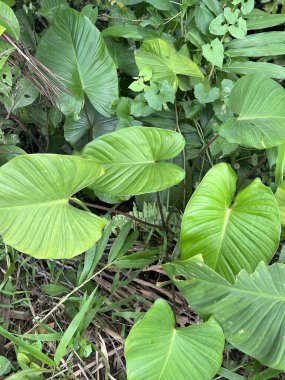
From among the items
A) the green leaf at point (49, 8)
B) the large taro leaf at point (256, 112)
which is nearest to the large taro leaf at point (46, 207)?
the large taro leaf at point (256, 112)

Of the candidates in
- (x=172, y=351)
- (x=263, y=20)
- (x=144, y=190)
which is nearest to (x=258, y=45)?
(x=263, y=20)

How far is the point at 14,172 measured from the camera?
826mm

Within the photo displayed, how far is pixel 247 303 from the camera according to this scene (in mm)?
894

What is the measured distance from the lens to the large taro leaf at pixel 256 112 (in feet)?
3.21

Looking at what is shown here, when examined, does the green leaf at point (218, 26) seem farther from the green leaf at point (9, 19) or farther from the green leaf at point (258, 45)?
the green leaf at point (9, 19)

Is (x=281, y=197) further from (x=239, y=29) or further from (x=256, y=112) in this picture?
(x=239, y=29)

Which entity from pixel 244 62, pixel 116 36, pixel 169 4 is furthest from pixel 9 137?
pixel 244 62

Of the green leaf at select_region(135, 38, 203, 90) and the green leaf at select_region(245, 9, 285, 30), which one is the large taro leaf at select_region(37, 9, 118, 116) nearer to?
the green leaf at select_region(135, 38, 203, 90)

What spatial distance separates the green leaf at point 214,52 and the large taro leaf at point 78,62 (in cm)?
23

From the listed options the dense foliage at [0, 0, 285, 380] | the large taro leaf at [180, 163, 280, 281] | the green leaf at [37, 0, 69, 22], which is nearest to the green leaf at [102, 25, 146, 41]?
the dense foliage at [0, 0, 285, 380]

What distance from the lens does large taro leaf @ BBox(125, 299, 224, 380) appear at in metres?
0.85

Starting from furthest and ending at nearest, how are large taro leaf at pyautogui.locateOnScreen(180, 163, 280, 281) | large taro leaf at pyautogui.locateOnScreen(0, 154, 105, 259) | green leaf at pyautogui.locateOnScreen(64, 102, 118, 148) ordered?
green leaf at pyautogui.locateOnScreen(64, 102, 118, 148)
large taro leaf at pyautogui.locateOnScreen(180, 163, 280, 281)
large taro leaf at pyautogui.locateOnScreen(0, 154, 105, 259)

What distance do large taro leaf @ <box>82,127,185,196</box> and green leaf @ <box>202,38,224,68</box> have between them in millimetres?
247

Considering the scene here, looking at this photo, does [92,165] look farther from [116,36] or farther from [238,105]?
[116,36]
